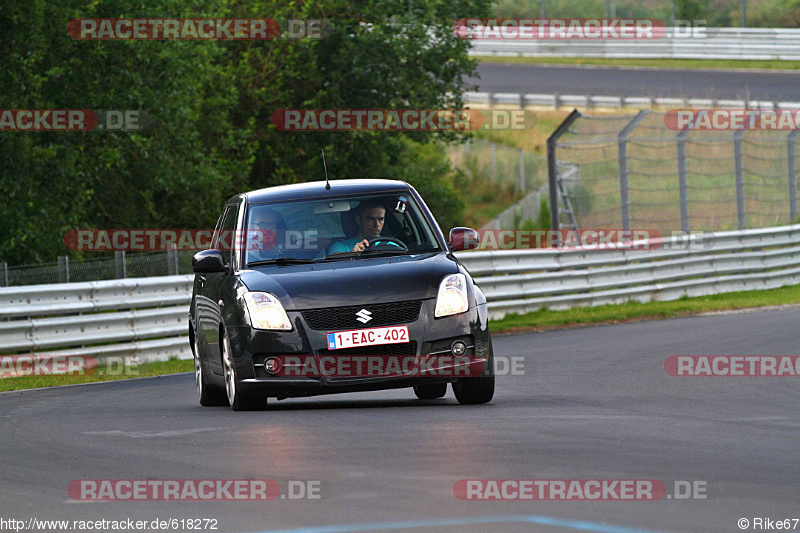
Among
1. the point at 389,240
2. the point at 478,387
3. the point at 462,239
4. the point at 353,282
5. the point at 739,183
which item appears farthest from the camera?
the point at 739,183

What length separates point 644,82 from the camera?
152 ft

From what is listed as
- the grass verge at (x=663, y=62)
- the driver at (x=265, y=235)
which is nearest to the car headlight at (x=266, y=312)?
the driver at (x=265, y=235)

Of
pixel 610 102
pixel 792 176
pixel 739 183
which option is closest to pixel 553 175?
pixel 739 183

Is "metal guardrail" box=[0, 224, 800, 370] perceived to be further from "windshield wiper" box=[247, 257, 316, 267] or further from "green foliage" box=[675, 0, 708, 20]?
"green foliage" box=[675, 0, 708, 20]

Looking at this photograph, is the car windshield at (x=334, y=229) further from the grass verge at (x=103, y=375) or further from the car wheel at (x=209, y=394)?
the grass verge at (x=103, y=375)

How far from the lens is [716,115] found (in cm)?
3809

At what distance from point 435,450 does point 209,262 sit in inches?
151

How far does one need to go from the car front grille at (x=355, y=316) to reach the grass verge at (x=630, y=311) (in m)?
10.1

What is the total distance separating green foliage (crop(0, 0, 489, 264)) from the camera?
23927 mm

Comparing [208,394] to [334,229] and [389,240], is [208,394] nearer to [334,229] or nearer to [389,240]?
[334,229]

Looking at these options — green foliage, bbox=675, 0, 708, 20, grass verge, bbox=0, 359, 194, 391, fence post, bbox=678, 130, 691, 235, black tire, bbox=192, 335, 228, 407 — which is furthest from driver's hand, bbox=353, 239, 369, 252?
green foliage, bbox=675, 0, 708, 20

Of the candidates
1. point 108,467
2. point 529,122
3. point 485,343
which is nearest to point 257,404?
point 485,343

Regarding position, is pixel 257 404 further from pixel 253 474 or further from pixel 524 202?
pixel 524 202

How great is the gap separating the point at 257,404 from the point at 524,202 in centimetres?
2884
